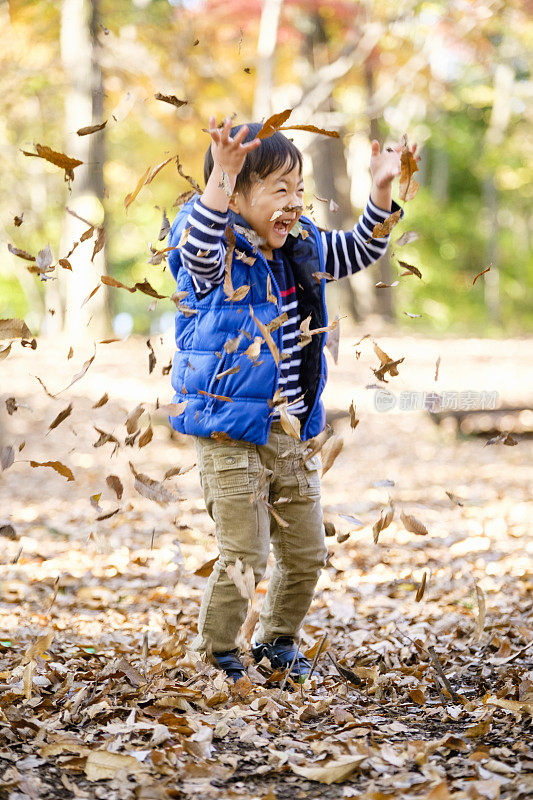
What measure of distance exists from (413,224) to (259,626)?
2252 cm

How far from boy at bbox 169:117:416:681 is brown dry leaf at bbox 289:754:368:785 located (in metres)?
0.75

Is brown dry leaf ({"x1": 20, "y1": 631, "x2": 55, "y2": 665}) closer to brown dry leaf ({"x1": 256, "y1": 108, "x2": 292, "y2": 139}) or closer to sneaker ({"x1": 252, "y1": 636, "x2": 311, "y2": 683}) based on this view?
sneaker ({"x1": 252, "y1": 636, "x2": 311, "y2": 683})

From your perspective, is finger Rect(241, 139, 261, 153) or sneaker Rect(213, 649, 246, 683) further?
sneaker Rect(213, 649, 246, 683)

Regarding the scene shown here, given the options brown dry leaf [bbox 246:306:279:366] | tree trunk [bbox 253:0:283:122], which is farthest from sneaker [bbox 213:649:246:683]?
tree trunk [bbox 253:0:283:122]

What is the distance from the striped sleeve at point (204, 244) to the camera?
269cm

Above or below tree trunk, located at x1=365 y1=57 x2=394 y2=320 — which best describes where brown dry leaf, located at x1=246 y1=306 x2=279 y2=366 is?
below

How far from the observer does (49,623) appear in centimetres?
391

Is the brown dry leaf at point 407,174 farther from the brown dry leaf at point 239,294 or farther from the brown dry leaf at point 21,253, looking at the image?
the brown dry leaf at point 21,253

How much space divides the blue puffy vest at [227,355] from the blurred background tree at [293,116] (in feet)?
0.51

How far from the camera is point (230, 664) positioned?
300 centimetres

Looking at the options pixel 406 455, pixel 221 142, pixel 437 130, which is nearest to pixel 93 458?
pixel 406 455

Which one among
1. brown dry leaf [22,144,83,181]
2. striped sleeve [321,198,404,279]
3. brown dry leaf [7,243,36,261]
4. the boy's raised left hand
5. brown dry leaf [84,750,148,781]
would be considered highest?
the boy's raised left hand

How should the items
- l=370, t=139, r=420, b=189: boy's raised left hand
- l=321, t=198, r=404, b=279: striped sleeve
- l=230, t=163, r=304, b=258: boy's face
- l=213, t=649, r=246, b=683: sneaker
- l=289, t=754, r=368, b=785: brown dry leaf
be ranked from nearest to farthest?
l=289, t=754, r=368, b=785: brown dry leaf, l=230, t=163, r=304, b=258: boy's face, l=213, t=649, r=246, b=683: sneaker, l=370, t=139, r=420, b=189: boy's raised left hand, l=321, t=198, r=404, b=279: striped sleeve

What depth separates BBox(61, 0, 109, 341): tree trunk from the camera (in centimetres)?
1100
